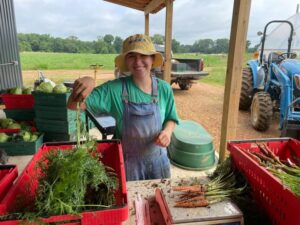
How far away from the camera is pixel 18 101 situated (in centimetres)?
361

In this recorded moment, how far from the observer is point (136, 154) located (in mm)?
1800

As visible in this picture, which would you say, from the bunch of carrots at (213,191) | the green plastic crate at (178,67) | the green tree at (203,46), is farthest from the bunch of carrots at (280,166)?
the green tree at (203,46)

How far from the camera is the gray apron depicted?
5.64 feet

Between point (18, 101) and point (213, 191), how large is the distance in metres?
3.36

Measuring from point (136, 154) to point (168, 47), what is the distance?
3588mm

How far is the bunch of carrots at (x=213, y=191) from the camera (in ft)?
3.69

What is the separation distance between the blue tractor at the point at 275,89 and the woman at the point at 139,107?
3.52 m

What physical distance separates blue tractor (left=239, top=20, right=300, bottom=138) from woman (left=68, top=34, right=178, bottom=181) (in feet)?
11.6

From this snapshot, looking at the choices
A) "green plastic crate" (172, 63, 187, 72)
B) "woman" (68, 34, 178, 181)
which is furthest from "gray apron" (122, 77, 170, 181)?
"green plastic crate" (172, 63, 187, 72)

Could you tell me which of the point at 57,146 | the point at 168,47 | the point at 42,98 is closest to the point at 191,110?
the point at 168,47

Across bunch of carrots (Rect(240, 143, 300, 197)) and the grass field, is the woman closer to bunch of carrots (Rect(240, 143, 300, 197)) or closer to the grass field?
bunch of carrots (Rect(240, 143, 300, 197))

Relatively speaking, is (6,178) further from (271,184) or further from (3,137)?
(3,137)

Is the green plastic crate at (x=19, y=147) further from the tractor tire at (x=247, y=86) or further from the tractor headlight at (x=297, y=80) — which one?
the tractor tire at (x=247, y=86)

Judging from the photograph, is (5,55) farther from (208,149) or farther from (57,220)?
(57,220)
